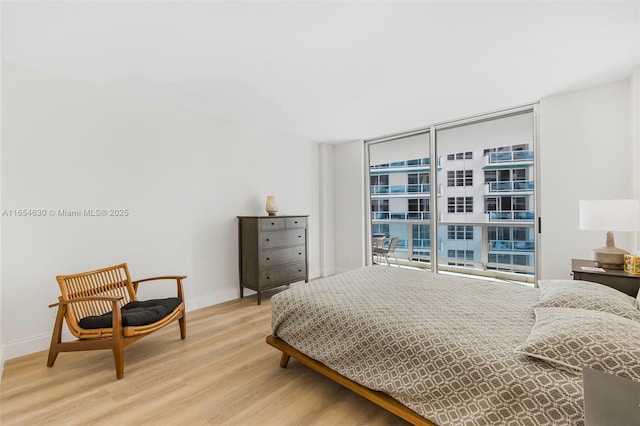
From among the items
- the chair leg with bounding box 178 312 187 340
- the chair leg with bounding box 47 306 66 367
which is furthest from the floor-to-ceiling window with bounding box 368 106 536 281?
the chair leg with bounding box 47 306 66 367

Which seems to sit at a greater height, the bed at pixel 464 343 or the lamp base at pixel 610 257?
the lamp base at pixel 610 257

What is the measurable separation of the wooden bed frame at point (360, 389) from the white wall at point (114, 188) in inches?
75.1

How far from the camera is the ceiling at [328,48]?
5.97 feet

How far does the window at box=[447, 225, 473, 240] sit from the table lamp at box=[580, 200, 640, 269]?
5.78ft

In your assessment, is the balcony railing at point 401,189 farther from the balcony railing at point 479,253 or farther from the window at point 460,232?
the window at point 460,232

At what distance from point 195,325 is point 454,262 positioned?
3.79m

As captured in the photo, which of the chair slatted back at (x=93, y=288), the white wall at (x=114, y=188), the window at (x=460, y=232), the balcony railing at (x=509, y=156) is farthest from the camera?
the window at (x=460, y=232)

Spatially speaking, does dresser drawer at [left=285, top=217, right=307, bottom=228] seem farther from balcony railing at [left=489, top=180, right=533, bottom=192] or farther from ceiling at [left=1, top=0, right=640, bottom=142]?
balcony railing at [left=489, top=180, right=533, bottom=192]

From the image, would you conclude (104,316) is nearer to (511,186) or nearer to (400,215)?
(400,215)

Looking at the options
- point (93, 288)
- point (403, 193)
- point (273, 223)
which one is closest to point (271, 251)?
point (273, 223)

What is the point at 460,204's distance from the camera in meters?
4.16

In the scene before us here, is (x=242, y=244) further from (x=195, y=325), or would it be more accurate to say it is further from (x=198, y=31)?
(x=198, y=31)

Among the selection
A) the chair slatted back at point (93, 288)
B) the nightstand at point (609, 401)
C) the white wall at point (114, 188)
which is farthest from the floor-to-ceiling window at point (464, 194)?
the chair slatted back at point (93, 288)

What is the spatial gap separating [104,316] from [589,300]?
3.39m
